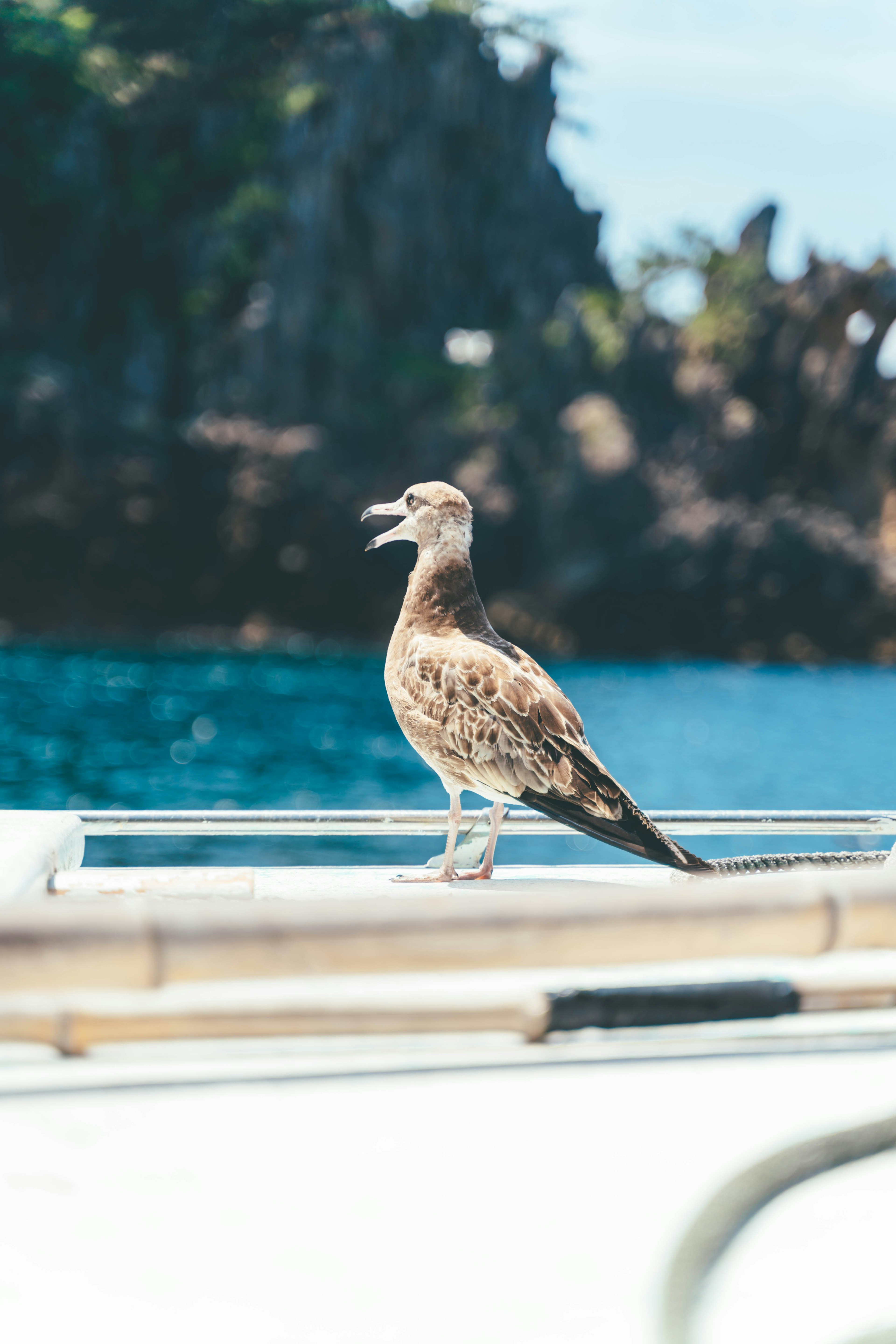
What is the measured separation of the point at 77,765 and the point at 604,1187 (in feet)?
94.0

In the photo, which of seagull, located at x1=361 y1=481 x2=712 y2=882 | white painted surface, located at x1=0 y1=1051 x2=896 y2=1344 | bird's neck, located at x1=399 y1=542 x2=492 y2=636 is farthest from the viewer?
bird's neck, located at x1=399 y1=542 x2=492 y2=636

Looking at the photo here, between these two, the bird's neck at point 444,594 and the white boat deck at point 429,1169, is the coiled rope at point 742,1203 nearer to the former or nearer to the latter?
the white boat deck at point 429,1169

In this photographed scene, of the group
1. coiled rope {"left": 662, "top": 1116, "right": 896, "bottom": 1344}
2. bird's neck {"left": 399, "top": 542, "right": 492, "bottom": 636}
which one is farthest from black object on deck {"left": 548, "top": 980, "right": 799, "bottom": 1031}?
bird's neck {"left": 399, "top": 542, "right": 492, "bottom": 636}

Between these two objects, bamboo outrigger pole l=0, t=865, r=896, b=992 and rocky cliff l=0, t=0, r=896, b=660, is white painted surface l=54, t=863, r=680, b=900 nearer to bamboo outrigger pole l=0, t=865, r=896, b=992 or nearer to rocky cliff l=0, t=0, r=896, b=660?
bamboo outrigger pole l=0, t=865, r=896, b=992

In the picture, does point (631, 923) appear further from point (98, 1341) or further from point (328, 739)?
point (328, 739)

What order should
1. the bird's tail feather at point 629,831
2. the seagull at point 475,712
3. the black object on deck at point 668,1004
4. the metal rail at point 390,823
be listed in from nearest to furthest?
the black object on deck at point 668,1004 → the bird's tail feather at point 629,831 → the seagull at point 475,712 → the metal rail at point 390,823

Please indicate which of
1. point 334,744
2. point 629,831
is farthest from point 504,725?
point 334,744

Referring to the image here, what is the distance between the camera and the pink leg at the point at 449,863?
11.6 feet

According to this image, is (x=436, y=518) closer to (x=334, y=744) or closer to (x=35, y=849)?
(x=35, y=849)

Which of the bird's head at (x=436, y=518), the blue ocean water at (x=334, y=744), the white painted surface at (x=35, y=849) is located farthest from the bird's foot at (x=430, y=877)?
the blue ocean water at (x=334, y=744)

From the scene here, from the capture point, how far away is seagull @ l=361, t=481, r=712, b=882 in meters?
3.31

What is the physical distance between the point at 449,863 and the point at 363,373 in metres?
61.0

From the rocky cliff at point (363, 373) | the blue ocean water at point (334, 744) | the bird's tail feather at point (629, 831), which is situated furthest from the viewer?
the rocky cliff at point (363, 373)

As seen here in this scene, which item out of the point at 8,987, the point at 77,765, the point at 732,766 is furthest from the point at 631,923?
the point at 732,766
